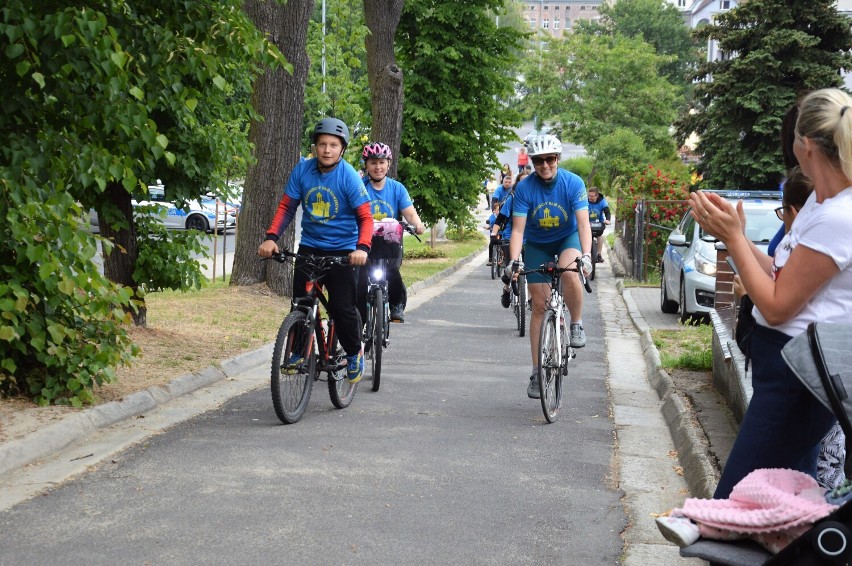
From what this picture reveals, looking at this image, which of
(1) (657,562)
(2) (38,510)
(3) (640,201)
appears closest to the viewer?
(1) (657,562)

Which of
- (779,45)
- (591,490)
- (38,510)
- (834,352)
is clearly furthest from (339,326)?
(779,45)

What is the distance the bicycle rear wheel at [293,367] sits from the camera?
25.6 ft

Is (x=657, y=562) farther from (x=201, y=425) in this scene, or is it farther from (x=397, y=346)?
(x=397, y=346)

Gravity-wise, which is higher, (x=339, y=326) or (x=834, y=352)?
(x=834, y=352)

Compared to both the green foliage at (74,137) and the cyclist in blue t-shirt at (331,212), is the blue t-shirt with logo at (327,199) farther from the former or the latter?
the green foliage at (74,137)

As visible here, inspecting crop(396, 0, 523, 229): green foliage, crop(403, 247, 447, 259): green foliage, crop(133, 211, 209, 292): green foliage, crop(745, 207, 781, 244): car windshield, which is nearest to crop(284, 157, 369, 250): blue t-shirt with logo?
crop(133, 211, 209, 292): green foliage

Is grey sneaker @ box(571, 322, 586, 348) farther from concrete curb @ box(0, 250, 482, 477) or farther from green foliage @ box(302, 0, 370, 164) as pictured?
green foliage @ box(302, 0, 370, 164)

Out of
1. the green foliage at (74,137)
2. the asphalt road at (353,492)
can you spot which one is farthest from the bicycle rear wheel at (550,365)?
the green foliage at (74,137)

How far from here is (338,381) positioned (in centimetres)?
870

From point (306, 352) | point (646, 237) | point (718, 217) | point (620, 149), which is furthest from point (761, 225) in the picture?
point (620, 149)

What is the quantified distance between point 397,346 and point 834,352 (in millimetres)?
10145

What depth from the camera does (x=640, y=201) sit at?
24.2 meters

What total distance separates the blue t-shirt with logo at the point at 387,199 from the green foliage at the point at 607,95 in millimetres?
52014

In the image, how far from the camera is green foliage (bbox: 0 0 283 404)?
22.7 ft
